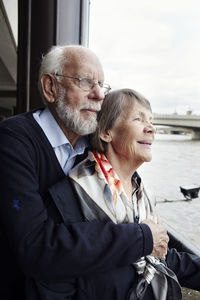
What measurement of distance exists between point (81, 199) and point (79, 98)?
1.76ft

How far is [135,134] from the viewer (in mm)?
1256

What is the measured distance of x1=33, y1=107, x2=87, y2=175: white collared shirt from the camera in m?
1.28

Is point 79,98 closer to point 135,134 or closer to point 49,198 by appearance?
point 135,134

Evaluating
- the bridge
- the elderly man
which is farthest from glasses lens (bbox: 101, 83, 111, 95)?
the bridge

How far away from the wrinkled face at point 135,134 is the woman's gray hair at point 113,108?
0.07 ft

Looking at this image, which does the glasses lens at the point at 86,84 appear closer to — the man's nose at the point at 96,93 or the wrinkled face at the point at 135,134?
the man's nose at the point at 96,93

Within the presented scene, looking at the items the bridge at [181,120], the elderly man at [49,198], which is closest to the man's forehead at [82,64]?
the elderly man at [49,198]

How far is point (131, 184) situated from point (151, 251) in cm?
41

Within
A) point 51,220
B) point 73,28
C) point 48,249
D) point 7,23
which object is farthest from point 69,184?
point 7,23

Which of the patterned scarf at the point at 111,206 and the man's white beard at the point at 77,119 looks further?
the man's white beard at the point at 77,119

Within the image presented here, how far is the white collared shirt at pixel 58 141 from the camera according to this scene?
1.28 meters

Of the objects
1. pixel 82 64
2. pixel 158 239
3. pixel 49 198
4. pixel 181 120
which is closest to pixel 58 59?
pixel 82 64

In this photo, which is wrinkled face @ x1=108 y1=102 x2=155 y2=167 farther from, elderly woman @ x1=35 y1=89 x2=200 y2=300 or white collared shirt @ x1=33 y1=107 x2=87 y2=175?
white collared shirt @ x1=33 y1=107 x2=87 y2=175

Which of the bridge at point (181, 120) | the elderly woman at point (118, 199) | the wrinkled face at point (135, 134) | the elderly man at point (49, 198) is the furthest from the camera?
the bridge at point (181, 120)
